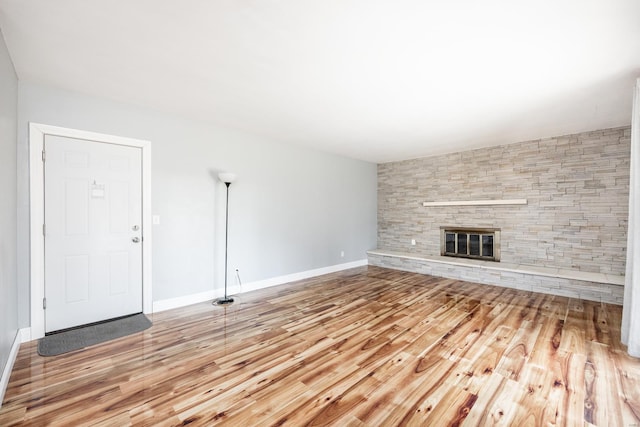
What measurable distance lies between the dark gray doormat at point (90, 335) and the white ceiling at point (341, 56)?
97.0 inches

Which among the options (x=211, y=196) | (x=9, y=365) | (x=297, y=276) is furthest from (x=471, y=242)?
(x=9, y=365)

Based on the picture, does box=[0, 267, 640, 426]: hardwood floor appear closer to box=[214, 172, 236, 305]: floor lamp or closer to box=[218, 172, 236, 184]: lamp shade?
box=[214, 172, 236, 305]: floor lamp

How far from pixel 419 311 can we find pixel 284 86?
3.04m

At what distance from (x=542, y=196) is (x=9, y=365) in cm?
667

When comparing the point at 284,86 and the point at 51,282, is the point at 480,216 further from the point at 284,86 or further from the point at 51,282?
the point at 51,282

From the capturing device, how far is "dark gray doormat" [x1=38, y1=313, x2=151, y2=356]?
2482 mm

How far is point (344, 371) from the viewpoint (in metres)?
2.14

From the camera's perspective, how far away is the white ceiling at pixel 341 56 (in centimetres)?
169

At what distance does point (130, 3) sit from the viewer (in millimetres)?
1621

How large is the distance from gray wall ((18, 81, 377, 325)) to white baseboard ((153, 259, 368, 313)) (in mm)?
80

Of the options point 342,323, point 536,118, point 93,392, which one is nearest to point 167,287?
point 93,392

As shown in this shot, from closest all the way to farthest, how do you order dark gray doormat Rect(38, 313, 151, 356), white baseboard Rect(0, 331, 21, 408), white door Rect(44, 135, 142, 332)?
white baseboard Rect(0, 331, 21, 408)
dark gray doormat Rect(38, 313, 151, 356)
white door Rect(44, 135, 142, 332)

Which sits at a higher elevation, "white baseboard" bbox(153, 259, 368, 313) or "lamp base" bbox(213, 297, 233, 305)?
"white baseboard" bbox(153, 259, 368, 313)

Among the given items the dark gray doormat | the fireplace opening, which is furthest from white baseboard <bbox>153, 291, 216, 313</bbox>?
the fireplace opening
